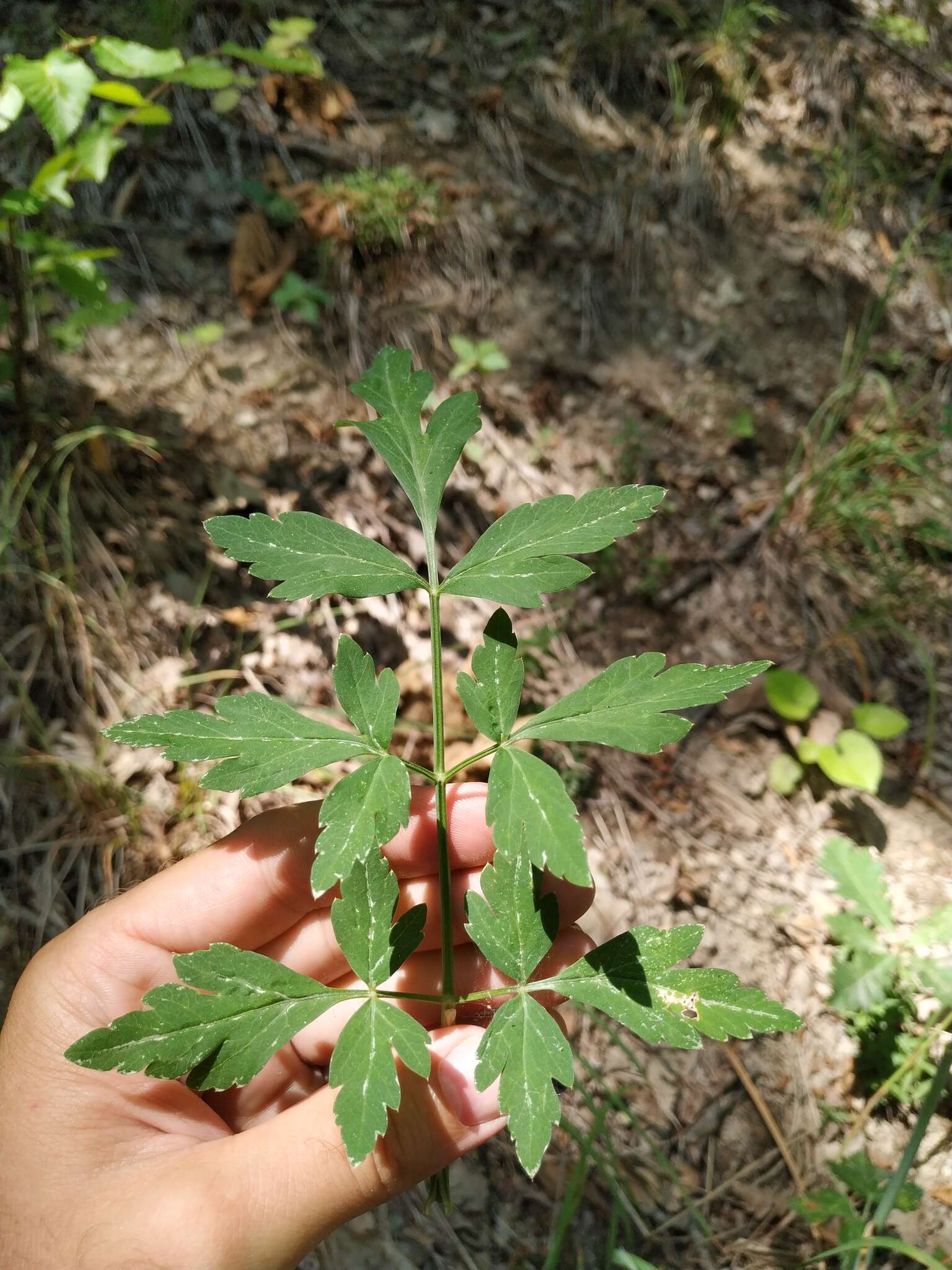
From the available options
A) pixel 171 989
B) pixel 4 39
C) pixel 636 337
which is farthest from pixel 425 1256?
pixel 4 39

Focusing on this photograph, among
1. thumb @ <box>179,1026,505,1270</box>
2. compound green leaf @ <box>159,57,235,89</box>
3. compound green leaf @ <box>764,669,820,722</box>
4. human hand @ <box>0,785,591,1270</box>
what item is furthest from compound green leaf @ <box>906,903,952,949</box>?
compound green leaf @ <box>159,57,235,89</box>

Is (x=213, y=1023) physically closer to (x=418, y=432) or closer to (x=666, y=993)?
(x=666, y=993)

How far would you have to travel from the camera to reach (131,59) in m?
2.39

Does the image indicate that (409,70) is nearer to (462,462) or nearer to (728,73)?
(728,73)

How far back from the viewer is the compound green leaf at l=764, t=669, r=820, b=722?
3615 millimetres

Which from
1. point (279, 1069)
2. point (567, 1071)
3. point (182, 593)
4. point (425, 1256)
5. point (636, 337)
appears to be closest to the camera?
point (567, 1071)

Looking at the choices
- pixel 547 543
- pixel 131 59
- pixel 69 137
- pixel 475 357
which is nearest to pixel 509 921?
pixel 547 543

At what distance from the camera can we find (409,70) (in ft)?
15.6

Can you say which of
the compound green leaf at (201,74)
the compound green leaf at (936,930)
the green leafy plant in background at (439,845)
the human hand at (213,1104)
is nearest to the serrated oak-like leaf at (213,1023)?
the green leafy plant in background at (439,845)

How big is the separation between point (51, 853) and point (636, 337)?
387 cm

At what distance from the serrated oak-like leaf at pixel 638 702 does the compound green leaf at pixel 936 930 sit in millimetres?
2104

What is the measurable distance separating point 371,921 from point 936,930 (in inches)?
95.2

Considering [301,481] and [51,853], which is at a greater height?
[301,481]

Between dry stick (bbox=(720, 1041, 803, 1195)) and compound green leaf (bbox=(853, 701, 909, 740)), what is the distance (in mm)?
1501
